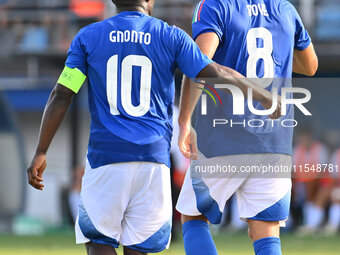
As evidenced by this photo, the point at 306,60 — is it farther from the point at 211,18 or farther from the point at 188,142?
the point at 188,142

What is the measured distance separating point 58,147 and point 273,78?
651 inches

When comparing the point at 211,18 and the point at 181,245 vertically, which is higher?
the point at 211,18

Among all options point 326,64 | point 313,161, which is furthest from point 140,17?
point 326,64

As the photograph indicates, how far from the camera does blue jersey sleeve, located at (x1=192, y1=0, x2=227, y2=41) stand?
4727 millimetres

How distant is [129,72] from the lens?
4379mm

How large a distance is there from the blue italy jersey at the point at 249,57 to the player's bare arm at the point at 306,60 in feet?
0.84

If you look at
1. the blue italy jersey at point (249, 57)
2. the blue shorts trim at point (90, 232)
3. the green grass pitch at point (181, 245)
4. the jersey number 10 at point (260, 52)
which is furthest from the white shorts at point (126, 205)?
the green grass pitch at point (181, 245)

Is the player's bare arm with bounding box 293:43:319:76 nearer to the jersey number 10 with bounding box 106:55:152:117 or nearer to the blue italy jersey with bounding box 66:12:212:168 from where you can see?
the blue italy jersey with bounding box 66:12:212:168

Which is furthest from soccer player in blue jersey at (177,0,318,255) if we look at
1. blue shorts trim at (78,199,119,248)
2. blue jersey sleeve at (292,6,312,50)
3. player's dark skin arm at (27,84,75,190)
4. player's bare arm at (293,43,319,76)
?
player's dark skin arm at (27,84,75,190)

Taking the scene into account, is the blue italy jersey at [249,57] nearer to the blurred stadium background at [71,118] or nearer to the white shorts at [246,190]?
the white shorts at [246,190]

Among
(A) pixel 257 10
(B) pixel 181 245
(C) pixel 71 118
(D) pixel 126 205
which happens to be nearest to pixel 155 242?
(D) pixel 126 205

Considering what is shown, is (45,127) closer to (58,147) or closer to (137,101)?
(137,101)

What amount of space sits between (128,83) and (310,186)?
34.0 feet

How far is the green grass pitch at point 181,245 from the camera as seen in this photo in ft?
30.8
